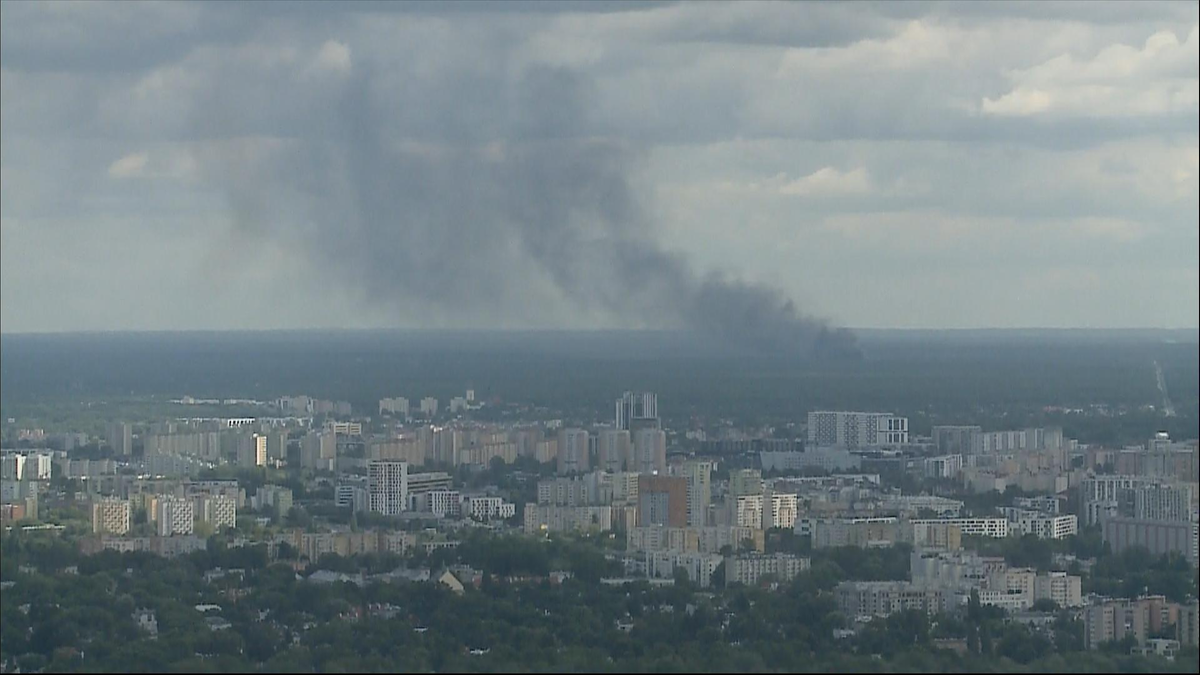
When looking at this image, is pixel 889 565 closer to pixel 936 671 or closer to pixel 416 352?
pixel 936 671

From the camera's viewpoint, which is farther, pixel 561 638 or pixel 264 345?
pixel 264 345

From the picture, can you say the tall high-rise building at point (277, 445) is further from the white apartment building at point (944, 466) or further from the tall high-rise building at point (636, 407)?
the white apartment building at point (944, 466)

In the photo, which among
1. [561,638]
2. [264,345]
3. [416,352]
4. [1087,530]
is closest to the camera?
[561,638]

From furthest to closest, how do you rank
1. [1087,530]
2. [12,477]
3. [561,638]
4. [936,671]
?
[12,477], [1087,530], [561,638], [936,671]

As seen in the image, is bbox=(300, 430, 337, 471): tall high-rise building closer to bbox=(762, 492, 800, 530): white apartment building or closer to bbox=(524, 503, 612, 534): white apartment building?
bbox=(524, 503, 612, 534): white apartment building

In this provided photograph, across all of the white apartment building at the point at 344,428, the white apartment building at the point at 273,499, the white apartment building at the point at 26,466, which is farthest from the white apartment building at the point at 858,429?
the white apartment building at the point at 26,466

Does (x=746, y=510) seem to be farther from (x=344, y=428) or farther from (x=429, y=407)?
(x=429, y=407)

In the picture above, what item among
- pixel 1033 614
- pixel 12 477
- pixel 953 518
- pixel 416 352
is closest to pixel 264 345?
pixel 416 352
